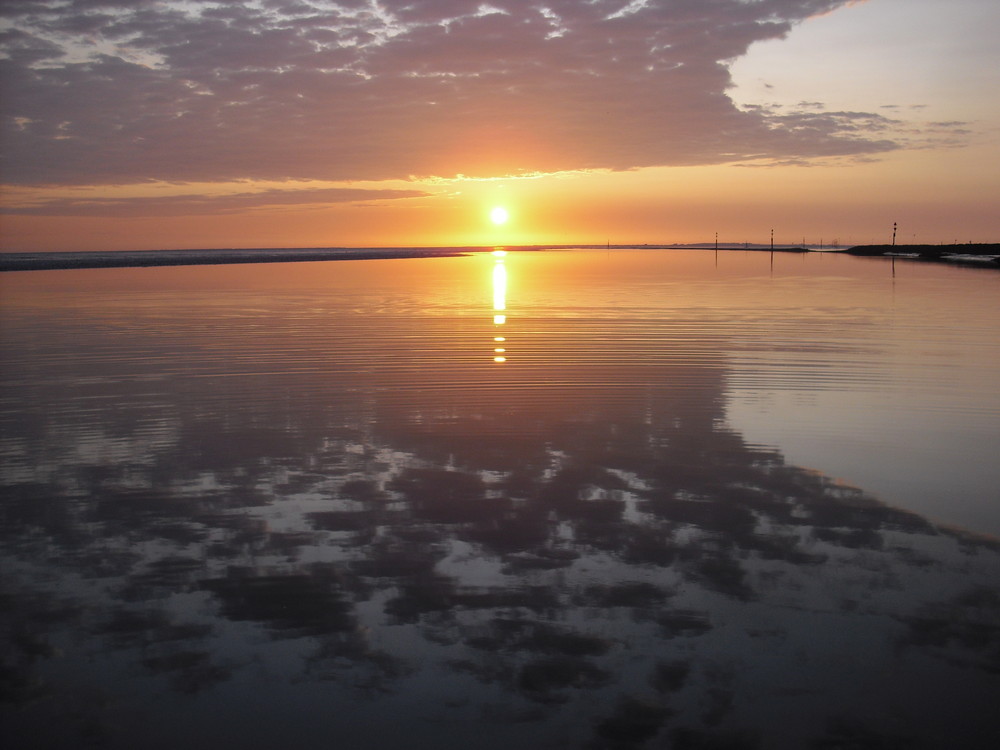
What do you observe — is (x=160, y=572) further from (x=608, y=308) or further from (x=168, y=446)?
(x=608, y=308)

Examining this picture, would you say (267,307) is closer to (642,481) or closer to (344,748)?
(642,481)

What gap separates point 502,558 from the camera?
6.85m

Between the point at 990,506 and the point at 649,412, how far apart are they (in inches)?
202

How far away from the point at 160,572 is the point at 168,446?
4.24 metres

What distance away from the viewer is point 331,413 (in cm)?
1241

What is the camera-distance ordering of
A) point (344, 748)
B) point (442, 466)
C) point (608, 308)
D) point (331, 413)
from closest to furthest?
1. point (344, 748)
2. point (442, 466)
3. point (331, 413)
4. point (608, 308)

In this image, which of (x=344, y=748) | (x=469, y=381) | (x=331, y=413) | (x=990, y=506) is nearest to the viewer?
(x=344, y=748)

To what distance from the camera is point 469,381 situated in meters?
15.1

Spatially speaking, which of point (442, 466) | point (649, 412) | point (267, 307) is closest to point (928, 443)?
point (649, 412)

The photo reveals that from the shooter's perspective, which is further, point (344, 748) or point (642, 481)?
point (642, 481)

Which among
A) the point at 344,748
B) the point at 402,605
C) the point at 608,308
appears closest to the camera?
the point at 344,748

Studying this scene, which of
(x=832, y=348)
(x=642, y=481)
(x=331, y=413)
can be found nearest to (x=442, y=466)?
(x=642, y=481)

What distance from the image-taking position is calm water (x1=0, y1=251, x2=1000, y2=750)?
477cm

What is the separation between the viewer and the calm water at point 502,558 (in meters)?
4.77
